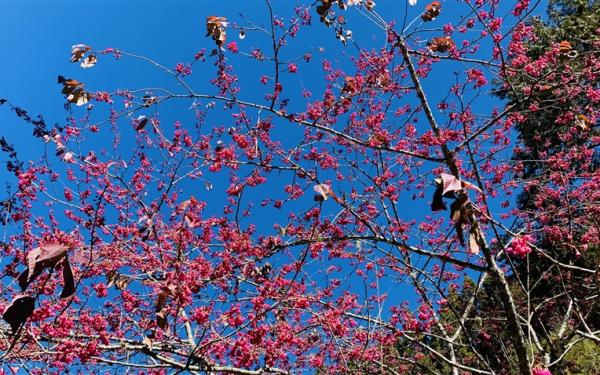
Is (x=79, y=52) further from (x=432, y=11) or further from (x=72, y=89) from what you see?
(x=432, y=11)

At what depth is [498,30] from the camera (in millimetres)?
4980

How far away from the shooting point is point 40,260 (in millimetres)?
1324

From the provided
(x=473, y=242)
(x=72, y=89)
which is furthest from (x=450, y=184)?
(x=72, y=89)

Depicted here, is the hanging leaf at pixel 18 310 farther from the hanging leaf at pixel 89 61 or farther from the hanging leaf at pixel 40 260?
the hanging leaf at pixel 89 61

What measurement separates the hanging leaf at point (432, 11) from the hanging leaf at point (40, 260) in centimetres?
451

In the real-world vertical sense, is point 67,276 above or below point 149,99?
below

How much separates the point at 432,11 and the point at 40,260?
4614 millimetres

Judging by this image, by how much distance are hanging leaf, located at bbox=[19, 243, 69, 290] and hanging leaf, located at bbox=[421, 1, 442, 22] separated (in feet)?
14.8

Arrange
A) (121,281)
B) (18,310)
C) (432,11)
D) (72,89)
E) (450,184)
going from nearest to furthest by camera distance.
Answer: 1. (18,310)
2. (450,184)
3. (72,89)
4. (121,281)
5. (432,11)

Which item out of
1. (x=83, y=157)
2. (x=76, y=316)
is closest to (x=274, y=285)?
(x=76, y=316)

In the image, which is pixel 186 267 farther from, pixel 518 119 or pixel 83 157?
pixel 518 119

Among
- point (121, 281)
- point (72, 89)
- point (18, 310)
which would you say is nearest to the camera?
point (18, 310)

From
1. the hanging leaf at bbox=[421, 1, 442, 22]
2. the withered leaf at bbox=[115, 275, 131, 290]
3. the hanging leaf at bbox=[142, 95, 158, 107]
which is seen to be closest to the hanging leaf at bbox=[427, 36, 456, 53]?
the hanging leaf at bbox=[421, 1, 442, 22]

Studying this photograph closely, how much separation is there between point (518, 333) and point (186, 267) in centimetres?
351
